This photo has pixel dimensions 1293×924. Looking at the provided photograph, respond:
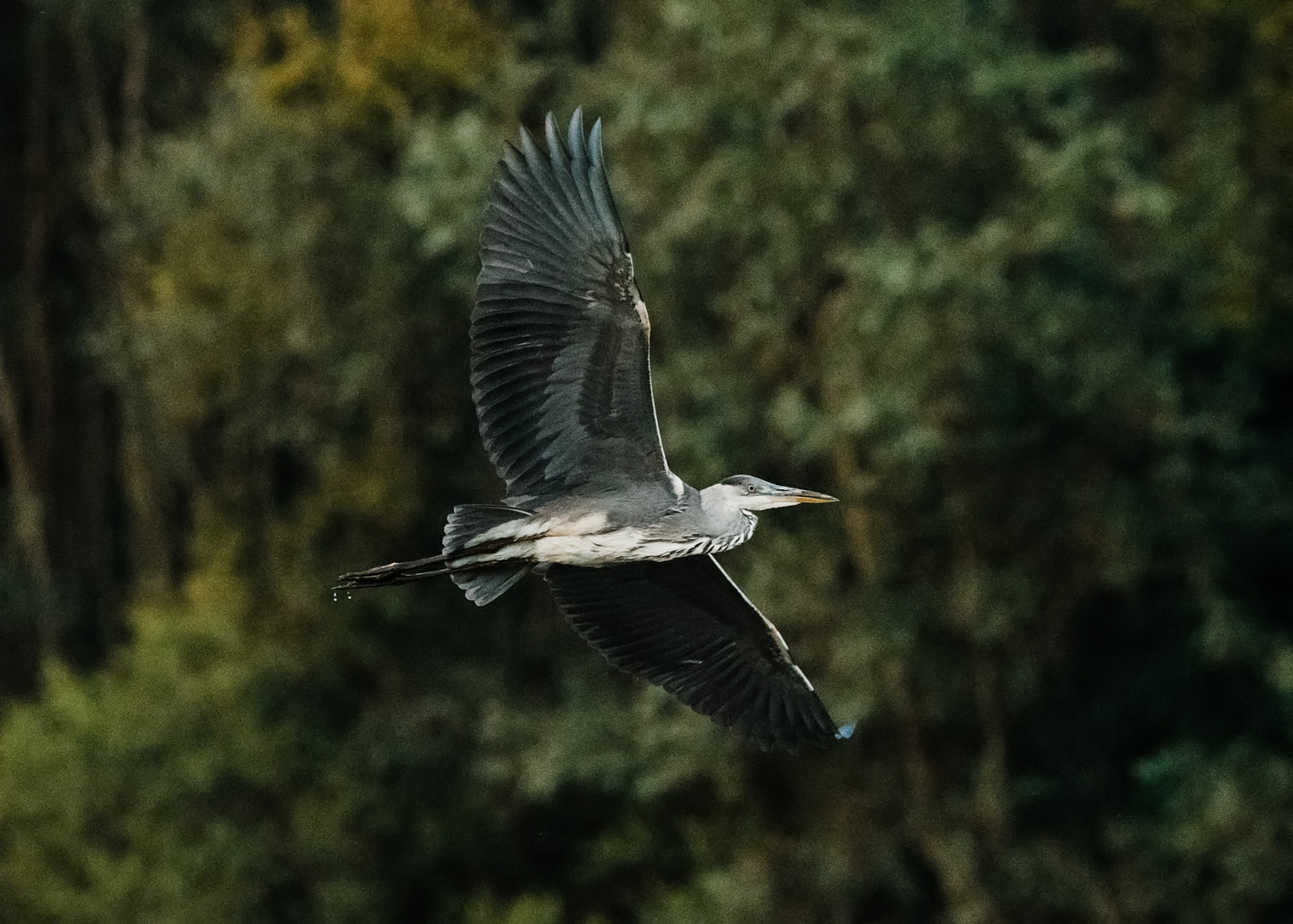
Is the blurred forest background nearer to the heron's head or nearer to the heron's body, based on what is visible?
the heron's head

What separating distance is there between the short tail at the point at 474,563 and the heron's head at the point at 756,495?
2.28 feet

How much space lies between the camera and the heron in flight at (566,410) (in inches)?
328

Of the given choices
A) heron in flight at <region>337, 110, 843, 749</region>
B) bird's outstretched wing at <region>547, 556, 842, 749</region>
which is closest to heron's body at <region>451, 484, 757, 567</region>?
heron in flight at <region>337, 110, 843, 749</region>

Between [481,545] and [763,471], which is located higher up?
[763,471]

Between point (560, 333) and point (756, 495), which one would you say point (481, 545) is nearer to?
point (560, 333)

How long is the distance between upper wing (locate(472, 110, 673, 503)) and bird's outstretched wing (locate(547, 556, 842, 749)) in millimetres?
609

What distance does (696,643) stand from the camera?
9219mm

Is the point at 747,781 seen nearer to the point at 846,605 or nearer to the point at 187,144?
the point at 846,605

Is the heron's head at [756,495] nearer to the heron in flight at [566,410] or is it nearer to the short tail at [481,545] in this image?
the heron in flight at [566,410]

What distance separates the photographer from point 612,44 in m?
18.9

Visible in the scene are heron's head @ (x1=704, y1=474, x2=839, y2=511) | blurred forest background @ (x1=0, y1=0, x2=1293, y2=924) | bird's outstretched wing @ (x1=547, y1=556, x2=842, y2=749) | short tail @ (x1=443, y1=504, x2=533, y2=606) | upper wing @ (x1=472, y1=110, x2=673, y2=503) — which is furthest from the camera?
blurred forest background @ (x1=0, y1=0, x2=1293, y2=924)

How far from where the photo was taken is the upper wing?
831 cm

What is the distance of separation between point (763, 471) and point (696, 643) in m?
7.66

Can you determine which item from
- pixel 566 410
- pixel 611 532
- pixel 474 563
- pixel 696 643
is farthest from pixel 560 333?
pixel 696 643
